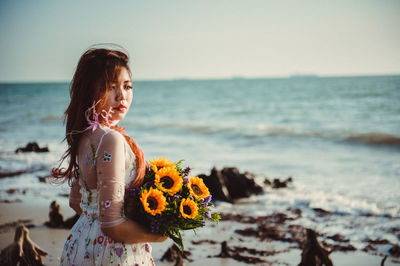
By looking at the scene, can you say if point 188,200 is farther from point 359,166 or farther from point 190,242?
point 359,166

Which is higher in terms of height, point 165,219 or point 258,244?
point 165,219

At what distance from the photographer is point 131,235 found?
1965 millimetres

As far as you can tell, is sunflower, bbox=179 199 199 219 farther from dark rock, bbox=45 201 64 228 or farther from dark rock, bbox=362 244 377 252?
dark rock, bbox=45 201 64 228

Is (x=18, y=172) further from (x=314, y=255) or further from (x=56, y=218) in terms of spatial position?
(x=314, y=255)

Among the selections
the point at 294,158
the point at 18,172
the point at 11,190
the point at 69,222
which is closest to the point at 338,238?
the point at 69,222

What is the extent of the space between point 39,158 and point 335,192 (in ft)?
29.8

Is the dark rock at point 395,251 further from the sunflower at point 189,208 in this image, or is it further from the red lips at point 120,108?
the red lips at point 120,108

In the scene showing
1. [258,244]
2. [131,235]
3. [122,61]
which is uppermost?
[122,61]

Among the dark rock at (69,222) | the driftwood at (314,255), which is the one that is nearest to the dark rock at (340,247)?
the driftwood at (314,255)

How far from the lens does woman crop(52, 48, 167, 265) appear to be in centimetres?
189

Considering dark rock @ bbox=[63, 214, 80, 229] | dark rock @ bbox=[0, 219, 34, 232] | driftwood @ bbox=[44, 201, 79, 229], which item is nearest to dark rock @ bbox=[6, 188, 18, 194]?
dark rock @ bbox=[0, 219, 34, 232]

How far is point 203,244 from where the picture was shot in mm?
5484

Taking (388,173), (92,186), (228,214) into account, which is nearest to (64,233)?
(228,214)

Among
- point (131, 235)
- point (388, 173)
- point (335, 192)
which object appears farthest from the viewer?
point (388, 173)
